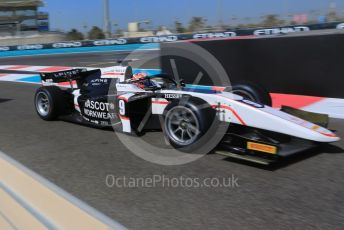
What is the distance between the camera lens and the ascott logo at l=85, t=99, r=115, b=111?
568 centimetres

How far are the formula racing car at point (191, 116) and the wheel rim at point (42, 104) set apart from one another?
33 centimetres

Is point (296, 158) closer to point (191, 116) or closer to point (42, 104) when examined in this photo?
point (191, 116)

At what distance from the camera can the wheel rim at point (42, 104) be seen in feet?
22.2

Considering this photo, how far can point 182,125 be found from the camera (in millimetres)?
4734

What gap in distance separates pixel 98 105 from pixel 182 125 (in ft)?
5.30

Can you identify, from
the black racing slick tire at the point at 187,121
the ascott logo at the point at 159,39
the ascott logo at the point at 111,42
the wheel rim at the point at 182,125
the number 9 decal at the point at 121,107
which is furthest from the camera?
the ascott logo at the point at 111,42

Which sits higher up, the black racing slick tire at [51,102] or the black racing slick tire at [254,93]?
the black racing slick tire at [254,93]

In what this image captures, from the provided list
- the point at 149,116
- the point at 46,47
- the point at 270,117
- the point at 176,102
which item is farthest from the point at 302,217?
the point at 46,47

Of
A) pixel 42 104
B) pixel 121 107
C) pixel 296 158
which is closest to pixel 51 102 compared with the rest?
pixel 42 104

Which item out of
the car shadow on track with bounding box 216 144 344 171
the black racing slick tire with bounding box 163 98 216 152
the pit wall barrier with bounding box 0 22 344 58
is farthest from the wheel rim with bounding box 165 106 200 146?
the pit wall barrier with bounding box 0 22 344 58

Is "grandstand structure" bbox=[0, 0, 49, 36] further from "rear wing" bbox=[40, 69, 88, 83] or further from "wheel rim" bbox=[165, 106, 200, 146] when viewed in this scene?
"wheel rim" bbox=[165, 106, 200, 146]

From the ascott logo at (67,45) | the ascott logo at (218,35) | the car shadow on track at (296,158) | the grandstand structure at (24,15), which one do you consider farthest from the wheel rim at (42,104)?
the grandstand structure at (24,15)

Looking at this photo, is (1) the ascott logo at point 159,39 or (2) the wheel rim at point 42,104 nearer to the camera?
(2) the wheel rim at point 42,104

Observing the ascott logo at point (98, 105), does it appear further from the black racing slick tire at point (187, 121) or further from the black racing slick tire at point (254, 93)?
the black racing slick tire at point (254, 93)
